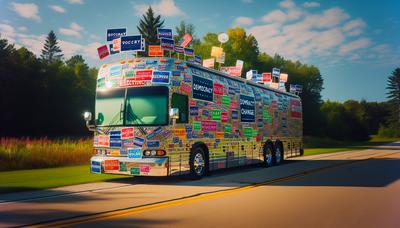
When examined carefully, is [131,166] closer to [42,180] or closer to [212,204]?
[42,180]

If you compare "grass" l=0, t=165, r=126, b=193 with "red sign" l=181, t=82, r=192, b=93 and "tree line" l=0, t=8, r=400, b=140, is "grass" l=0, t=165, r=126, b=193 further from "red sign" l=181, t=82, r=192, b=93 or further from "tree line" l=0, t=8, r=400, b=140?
"tree line" l=0, t=8, r=400, b=140

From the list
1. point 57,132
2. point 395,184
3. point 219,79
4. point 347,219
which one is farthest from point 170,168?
point 57,132

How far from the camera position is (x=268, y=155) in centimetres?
1972

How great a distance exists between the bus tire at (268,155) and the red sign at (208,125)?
5.08 m

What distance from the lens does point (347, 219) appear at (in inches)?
292

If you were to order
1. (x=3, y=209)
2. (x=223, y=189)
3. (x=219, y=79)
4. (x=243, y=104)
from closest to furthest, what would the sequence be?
(x=3, y=209), (x=223, y=189), (x=219, y=79), (x=243, y=104)

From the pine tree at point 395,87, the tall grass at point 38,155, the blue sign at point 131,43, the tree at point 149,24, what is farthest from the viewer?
the pine tree at point 395,87

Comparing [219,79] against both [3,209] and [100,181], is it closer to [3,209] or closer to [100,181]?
[100,181]

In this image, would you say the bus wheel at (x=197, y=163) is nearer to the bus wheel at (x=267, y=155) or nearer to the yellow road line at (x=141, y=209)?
the yellow road line at (x=141, y=209)

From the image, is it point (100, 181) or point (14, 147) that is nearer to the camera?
point (100, 181)

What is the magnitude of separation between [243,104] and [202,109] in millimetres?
3803

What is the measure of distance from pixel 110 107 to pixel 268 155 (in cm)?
932

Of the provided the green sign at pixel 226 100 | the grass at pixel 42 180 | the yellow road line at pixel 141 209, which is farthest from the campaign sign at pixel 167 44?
the yellow road line at pixel 141 209

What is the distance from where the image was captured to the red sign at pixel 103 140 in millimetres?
12828
